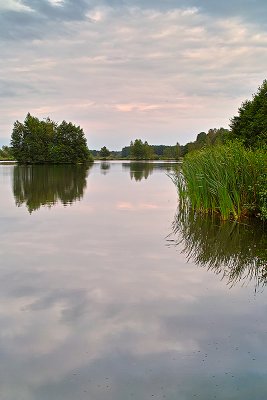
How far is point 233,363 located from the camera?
12.2 ft

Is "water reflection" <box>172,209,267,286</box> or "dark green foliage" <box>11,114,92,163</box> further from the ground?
"dark green foliage" <box>11,114,92,163</box>

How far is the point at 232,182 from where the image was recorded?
10.8 meters

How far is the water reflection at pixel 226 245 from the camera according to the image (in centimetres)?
663

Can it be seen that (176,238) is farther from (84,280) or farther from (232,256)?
(84,280)

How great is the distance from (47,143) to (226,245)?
64.3 meters

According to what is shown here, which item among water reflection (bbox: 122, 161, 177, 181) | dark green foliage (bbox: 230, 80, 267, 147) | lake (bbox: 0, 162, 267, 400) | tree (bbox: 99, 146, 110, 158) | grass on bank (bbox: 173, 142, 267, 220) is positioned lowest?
lake (bbox: 0, 162, 267, 400)

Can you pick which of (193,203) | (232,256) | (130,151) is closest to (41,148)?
(130,151)

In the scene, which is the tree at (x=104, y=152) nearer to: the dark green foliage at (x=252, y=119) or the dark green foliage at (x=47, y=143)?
the dark green foliage at (x=47, y=143)

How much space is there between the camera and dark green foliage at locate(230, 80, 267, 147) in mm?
31094

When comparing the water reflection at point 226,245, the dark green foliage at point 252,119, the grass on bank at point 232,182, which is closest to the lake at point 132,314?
the water reflection at point 226,245

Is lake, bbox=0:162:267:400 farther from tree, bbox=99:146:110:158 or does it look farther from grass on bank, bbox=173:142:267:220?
tree, bbox=99:146:110:158

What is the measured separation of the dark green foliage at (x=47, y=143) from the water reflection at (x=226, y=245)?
Result: 58.8 m

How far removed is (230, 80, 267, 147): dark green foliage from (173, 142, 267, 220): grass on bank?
18.9m

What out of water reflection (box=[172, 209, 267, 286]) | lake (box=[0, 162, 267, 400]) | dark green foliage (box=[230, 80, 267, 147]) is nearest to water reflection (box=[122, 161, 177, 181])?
dark green foliage (box=[230, 80, 267, 147])
